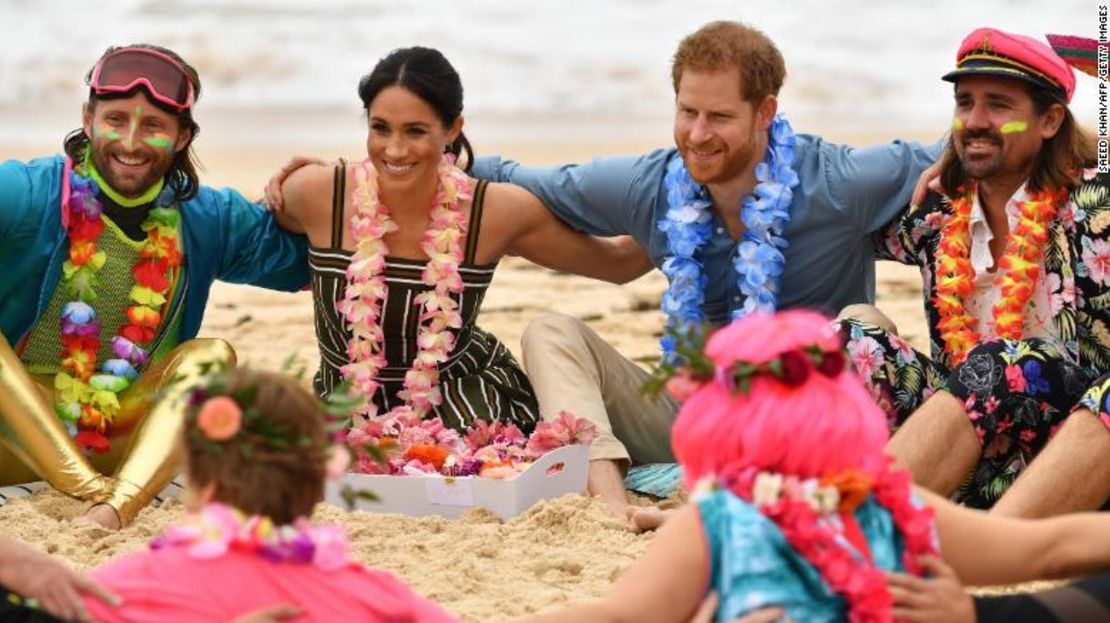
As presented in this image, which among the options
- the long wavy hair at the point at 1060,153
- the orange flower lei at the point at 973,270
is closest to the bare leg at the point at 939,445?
the orange flower lei at the point at 973,270

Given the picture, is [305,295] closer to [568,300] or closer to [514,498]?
[568,300]

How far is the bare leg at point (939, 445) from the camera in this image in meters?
5.45

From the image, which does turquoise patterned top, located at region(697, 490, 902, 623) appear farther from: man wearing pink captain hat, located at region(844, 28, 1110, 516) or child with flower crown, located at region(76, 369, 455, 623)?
man wearing pink captain hat, located at region(844, 28, 1110, 516)

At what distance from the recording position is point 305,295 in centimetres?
1145

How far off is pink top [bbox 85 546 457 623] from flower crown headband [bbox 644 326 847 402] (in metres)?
0.68

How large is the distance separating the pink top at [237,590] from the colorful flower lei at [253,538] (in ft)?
0.06

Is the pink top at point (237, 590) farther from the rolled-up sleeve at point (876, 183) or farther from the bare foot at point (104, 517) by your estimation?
the rolled-up sleeve at point (876, 183)

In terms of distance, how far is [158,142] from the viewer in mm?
6418

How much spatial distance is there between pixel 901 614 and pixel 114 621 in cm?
146

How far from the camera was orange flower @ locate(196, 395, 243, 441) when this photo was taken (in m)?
3.30

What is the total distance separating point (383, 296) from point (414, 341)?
21cm

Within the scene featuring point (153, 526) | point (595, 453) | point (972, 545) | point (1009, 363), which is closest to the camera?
point (972, 545)

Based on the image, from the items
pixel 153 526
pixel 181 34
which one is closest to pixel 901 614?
pixel 153 526

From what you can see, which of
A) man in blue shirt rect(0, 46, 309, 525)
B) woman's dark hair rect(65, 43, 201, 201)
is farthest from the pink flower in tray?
woman's dark hair rect(65, 43, 201, 201)
